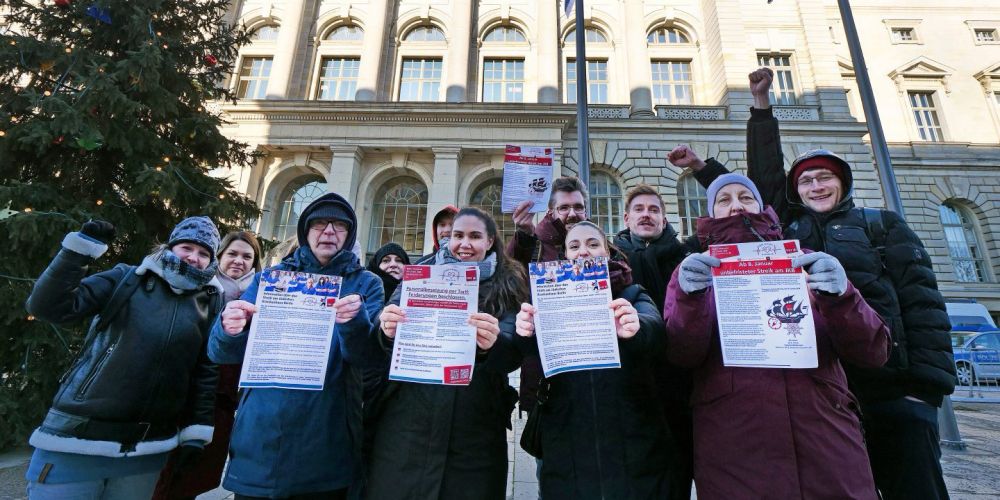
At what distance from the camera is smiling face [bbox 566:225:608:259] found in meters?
2.22

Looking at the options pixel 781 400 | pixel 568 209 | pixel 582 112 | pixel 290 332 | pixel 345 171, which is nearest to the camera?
pixel 781 400

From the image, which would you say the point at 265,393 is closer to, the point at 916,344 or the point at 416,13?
the point at 916,344

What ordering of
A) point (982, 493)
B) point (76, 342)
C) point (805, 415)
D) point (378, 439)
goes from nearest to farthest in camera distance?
point (805, 415) < point (378, 439) < point (982, 493) < point (76, 342)

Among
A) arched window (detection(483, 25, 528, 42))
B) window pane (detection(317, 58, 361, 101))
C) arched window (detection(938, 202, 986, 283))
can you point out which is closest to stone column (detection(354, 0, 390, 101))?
window pane (detection(317, 58, 361, 101))

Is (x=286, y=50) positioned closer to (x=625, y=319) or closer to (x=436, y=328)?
(x=436, y=328)

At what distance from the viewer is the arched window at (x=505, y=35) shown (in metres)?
20.1

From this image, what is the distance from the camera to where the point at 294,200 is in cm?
1798

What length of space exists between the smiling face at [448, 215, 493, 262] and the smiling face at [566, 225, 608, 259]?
0.50 meters

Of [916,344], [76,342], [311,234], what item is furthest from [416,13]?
[916,344]

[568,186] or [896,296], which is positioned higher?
[568,186]

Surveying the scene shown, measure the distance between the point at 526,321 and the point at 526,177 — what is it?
2.73m

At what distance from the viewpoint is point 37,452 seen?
2236 millimetres

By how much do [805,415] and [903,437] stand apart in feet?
3.35

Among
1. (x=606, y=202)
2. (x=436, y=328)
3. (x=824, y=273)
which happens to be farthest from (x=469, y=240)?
(x=606, y=202)
